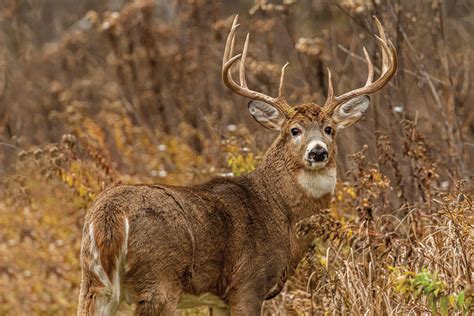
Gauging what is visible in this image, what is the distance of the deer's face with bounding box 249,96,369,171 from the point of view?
7.41m

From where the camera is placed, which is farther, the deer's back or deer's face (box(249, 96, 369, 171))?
deer's face (box(249, 96, 369, 171))

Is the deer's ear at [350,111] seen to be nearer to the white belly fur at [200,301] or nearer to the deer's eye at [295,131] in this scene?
the deer's eye at [295,131]

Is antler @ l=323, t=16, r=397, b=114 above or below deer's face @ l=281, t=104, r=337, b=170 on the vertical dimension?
above

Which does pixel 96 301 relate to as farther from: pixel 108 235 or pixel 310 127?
pixel 310 127

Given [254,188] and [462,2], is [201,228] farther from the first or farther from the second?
[462,2]

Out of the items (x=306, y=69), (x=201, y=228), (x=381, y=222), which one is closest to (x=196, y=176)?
(x=306, y=69)

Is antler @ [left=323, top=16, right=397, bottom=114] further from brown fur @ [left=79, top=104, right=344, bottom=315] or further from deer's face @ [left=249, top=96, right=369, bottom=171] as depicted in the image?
brown fur @ [left=79, top=104, right=344, bottom=315]

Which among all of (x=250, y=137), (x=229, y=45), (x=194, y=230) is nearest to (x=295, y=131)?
(x=229, y=45)

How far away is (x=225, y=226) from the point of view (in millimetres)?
7086

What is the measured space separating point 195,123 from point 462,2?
419cm

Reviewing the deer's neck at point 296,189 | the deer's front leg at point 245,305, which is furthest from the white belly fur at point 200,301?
the deer's neck at point 296,189

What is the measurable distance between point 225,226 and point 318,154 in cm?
82

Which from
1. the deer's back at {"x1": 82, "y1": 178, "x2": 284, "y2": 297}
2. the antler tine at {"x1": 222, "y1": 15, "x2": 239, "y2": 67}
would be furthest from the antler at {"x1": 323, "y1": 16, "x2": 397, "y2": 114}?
the deer's back at {"x1": 82, "y1": 178, "x2": 284, "y2": 297}

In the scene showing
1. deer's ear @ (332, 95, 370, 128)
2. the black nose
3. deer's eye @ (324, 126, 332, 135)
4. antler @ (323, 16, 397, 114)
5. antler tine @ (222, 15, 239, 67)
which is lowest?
the black nose
